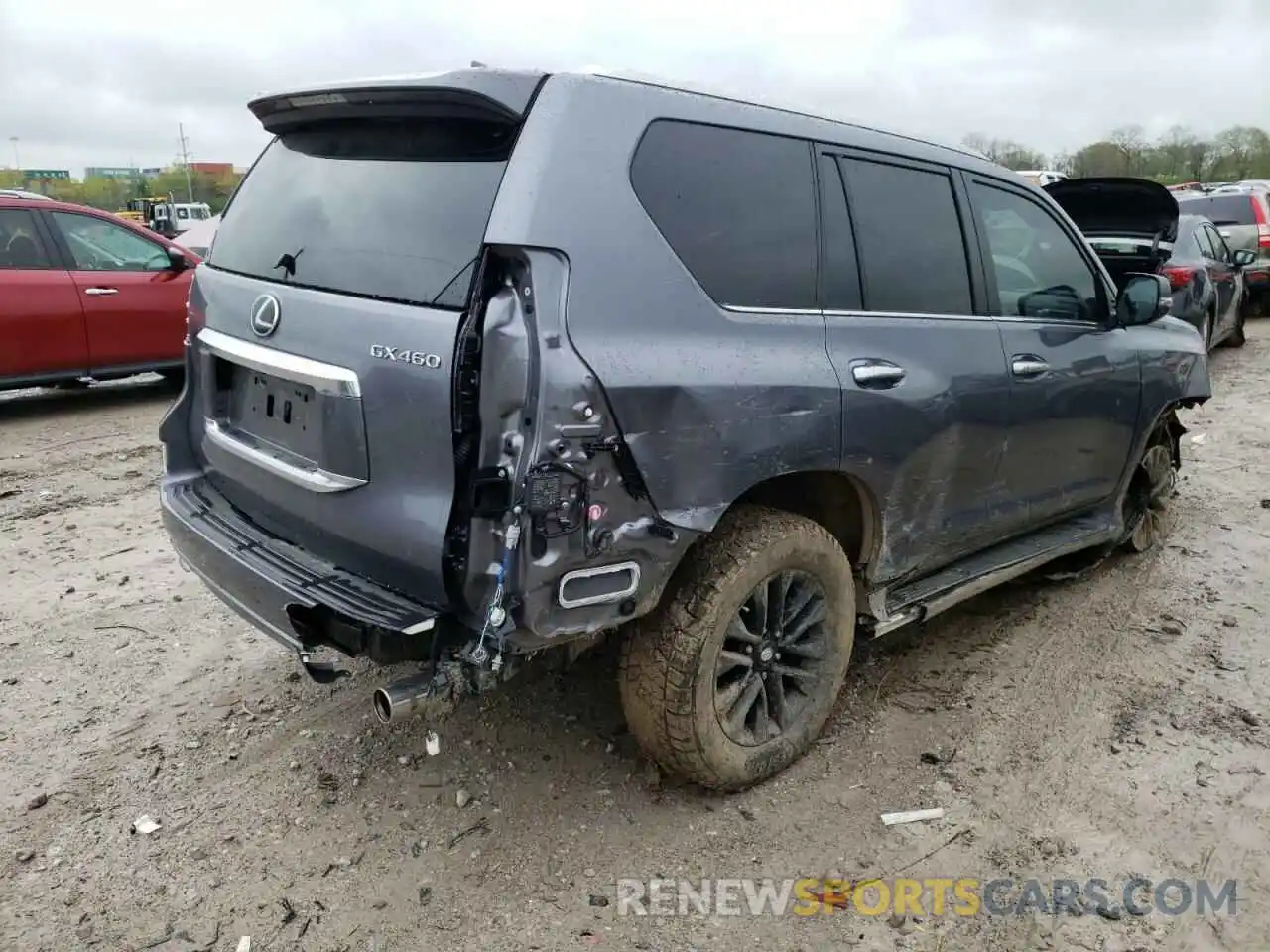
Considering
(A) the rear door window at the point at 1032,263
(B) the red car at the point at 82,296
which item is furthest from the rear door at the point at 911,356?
(B) the red car at the point at 82,296

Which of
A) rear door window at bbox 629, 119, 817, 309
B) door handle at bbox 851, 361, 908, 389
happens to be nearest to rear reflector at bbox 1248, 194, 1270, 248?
door handle at bbox 851, 361, 908, 389

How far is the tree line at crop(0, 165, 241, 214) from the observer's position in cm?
6775

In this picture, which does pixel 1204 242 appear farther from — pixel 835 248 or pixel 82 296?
pixel 82 296

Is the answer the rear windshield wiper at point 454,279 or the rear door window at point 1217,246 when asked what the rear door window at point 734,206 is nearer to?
the rear windshield wiper at point 454,279

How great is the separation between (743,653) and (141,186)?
279ft

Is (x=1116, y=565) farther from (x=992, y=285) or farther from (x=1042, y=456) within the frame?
(x=992, y=285)

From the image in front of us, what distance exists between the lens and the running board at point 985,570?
11.2 feet

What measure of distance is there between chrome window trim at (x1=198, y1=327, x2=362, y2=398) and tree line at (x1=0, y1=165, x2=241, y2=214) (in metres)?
70.0

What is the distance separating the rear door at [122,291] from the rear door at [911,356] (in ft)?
20.4

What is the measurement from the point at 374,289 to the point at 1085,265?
304 cm

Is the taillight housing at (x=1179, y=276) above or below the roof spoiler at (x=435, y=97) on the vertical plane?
below

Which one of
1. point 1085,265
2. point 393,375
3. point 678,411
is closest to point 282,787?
point 393,375

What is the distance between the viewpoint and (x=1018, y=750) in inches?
128

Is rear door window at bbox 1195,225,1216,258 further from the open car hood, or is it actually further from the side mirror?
the side mirror
